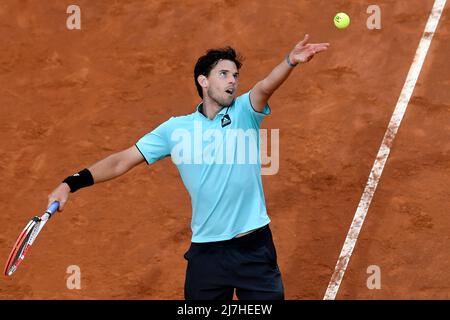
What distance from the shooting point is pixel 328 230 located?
32.5 ft

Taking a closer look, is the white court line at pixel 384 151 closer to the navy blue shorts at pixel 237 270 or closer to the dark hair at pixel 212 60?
the navy blue shorts at pixel 237 270

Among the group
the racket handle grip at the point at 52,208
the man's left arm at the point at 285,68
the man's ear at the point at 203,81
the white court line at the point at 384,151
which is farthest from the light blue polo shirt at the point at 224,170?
the white court line at the point at 384,151

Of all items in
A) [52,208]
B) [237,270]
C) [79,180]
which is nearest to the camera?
[52,208]

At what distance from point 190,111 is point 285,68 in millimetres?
3757

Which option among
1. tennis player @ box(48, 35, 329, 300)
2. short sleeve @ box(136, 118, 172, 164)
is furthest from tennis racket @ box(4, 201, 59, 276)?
short sleeve @ box(136, 118, 172, 164)

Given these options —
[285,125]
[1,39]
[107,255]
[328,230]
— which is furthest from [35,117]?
[328,230]

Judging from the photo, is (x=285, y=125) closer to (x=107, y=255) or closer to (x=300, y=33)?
(x=300, y=33)

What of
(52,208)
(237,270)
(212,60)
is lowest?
(237,270)

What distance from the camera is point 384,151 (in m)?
10.2

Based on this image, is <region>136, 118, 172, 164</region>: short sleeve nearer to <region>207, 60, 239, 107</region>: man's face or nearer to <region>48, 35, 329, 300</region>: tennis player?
<region>48, 35, 329, 300</region>: tennis player

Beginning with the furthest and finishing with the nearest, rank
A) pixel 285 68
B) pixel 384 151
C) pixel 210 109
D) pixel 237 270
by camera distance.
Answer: pixel 384 151 → pixel 210 109 → pixel 237 270 → pixel 285 68

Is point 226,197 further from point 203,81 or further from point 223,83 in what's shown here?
point 203,81

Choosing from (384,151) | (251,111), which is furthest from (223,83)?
(384,151)

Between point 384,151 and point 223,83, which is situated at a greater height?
point 223,83
